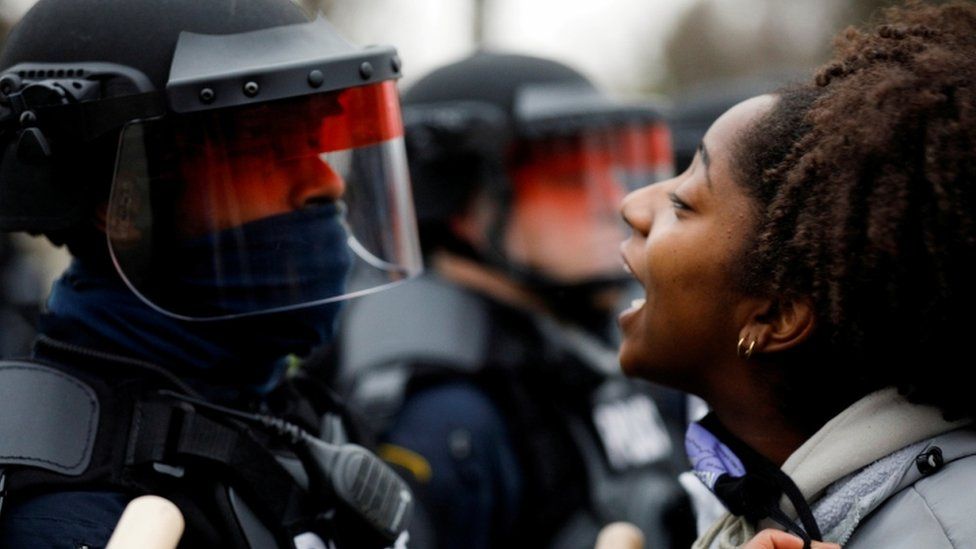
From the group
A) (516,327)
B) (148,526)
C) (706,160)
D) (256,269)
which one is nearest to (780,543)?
(706,160)

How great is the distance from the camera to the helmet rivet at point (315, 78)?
1.74 m

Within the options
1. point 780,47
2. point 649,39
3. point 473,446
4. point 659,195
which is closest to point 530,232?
point 473,446

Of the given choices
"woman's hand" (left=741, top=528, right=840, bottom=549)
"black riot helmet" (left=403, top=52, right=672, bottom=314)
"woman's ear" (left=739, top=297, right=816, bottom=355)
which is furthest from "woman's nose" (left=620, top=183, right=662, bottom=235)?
"black riot helmet" (left=403, top=52, right=672, bottom=314)

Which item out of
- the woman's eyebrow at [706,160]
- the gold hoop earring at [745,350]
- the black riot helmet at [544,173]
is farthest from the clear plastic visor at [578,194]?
the gold hoop earring at [745,350]

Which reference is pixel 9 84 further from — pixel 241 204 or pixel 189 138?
pixel 241 204

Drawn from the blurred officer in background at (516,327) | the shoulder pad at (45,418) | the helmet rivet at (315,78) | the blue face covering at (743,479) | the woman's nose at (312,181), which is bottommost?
the blurred officer in background at (516,327)

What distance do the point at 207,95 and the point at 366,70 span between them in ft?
0.87

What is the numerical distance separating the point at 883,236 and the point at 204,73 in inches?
41.1

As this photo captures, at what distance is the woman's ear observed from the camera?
147 centimetres

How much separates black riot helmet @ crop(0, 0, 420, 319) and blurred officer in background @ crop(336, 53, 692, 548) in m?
1.24

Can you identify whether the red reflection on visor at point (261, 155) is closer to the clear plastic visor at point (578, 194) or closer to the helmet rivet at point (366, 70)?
the helmet rivet at point (366, 70)

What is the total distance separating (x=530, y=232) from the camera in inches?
153

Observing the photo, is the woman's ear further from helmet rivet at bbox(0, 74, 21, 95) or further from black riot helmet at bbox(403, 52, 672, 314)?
black riot helmet at bbox(403, 52, 672, 314)

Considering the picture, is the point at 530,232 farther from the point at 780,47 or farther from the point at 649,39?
the point at 649,39
